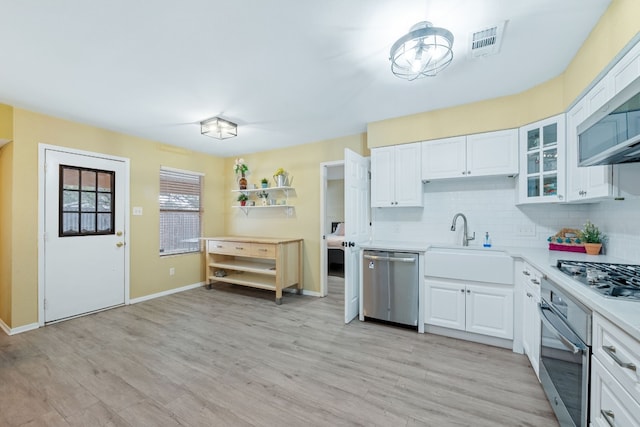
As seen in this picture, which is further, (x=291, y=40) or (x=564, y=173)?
(x=564, y=173)

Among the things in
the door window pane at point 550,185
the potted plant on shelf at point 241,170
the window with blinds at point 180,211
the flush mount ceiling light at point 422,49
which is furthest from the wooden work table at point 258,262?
the door window pane at point 550,185

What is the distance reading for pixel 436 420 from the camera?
166 centimetres

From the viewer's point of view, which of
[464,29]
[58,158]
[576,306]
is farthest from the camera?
[58,158]

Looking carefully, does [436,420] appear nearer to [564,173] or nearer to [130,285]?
[564,173]

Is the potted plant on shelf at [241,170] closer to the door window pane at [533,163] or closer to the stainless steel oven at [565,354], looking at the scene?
the door window pane at [533,163]

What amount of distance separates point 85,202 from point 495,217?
5.03m

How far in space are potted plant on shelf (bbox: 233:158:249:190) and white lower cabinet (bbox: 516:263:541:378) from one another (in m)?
4.19

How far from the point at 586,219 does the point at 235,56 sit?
11.6 ft

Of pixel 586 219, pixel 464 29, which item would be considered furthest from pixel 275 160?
pixel 586 219

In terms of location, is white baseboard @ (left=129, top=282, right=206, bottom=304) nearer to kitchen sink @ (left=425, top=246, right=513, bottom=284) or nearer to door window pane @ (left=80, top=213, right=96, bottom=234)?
door window pane @ (left=80, top=213, right=96, bottom=234)

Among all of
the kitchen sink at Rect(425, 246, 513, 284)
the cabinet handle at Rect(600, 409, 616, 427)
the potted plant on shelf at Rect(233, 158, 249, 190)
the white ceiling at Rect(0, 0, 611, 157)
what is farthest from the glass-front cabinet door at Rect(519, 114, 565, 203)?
the potted plant on shelf at Rect(233, 158, 249, 190)

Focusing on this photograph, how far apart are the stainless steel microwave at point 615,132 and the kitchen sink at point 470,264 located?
107cm

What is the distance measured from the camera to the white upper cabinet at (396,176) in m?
3.20

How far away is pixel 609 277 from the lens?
1459mm
